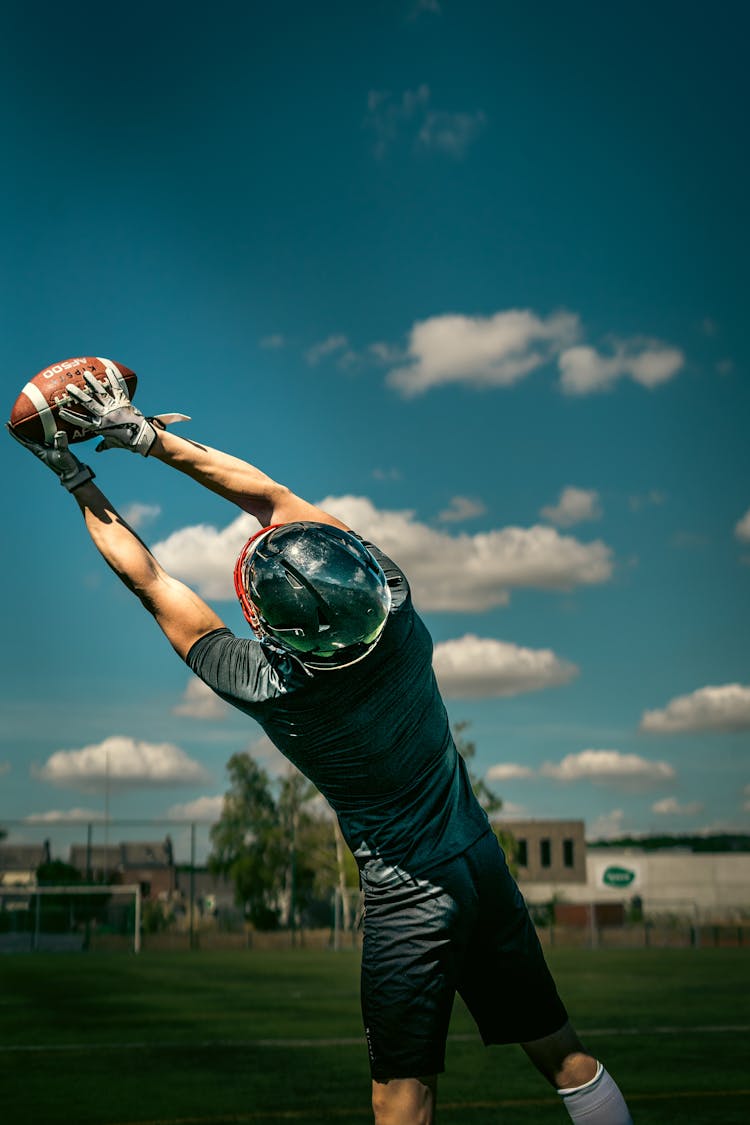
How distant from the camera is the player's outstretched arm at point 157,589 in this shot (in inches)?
141

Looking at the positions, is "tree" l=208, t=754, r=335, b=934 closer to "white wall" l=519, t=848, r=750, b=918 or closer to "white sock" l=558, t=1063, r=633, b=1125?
"white wall" l=519, t=848, r=750, b=918

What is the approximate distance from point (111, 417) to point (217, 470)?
433 millimetres

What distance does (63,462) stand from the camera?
405 cm

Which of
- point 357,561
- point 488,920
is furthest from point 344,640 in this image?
point 488,920

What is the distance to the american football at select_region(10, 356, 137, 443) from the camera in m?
4.26

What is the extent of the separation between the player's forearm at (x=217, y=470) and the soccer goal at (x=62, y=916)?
32285mm

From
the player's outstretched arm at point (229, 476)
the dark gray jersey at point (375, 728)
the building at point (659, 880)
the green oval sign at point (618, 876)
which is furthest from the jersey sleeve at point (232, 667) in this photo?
the green oval sign at point (618, 876)

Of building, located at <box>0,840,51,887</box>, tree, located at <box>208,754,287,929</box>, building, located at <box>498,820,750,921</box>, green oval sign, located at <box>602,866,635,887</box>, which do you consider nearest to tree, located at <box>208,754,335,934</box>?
tree, located at <box>208,754,287,929</box>

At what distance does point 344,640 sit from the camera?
311cm

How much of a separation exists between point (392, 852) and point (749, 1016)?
10.5 metres

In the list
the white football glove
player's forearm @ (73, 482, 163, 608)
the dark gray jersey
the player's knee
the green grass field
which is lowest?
the green grass field

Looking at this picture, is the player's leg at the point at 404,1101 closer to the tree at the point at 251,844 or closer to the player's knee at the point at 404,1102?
the player's knee at the point at 404,1102

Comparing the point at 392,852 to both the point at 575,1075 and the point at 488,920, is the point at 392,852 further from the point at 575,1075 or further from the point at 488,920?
the point at 575,1075

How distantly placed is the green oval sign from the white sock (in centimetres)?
8047
